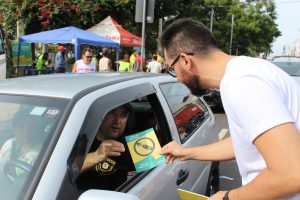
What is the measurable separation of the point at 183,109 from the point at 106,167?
3.55ft

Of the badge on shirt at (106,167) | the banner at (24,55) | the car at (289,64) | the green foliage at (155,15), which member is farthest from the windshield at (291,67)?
the badge on shirt at (106,167)

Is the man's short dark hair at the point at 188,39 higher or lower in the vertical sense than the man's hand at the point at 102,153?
higher

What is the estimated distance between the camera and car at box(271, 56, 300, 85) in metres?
11.7

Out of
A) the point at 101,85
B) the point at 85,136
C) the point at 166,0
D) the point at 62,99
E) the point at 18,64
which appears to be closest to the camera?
the point at 85,136

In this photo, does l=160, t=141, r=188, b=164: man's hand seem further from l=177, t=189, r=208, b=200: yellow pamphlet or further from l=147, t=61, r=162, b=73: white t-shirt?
l=147, t=61, r=162, b=73: white t-shirt

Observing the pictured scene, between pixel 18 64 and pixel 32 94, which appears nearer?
pixel 32 94

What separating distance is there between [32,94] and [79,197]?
0.72m

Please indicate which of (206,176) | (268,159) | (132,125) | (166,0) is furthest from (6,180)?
(166,0)

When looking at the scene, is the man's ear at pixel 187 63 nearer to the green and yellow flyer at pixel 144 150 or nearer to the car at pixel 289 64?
the green and yellow flyer at pixel 144 150

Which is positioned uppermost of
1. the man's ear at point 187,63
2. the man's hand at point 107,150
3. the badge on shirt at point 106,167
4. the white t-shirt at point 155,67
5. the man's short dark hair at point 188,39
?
the man's short dark hair at point 188,39

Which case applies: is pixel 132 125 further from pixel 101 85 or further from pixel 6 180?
pixel 6 180

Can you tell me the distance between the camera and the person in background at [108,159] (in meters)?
2.26

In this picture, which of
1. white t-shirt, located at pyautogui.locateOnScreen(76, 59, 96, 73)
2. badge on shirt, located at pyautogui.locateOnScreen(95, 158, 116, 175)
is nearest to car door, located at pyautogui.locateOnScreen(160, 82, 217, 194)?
badge on shirt, located at pyautogui.locateOnScreen(95, 158, 116, 175)

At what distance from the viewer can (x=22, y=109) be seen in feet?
6.80
